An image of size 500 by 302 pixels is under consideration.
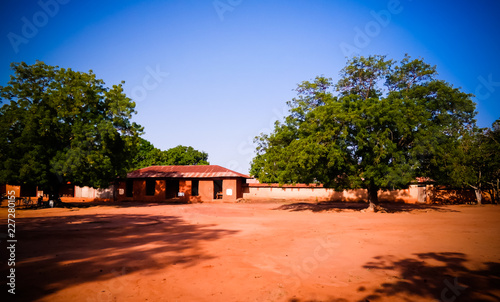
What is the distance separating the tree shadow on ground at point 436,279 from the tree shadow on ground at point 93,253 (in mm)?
4254

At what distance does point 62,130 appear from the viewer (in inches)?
837

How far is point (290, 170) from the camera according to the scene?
18047 mm

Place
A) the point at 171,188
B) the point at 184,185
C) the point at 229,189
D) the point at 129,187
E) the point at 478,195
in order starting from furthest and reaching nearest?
the point at 171,188 < the point at 129,187 < the point at 184,185 < the point at 229,189 < the point at 478,195

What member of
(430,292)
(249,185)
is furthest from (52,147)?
(430,292)

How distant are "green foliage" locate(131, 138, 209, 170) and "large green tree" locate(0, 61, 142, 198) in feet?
110

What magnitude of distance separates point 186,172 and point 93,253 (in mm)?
26888

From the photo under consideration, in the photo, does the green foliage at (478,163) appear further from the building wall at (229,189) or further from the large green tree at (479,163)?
the building wall at (229,189)

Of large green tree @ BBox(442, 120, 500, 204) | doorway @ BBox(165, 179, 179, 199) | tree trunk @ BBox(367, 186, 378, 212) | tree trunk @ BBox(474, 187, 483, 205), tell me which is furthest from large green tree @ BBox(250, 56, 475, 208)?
doorway @ BBox(165, 179, 179, 199)

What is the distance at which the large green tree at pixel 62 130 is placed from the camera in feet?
67.2

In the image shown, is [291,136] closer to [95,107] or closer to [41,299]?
[95,107]

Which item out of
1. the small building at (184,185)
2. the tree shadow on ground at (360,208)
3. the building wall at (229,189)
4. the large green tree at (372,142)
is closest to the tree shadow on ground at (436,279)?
the large green tree at (372,142)

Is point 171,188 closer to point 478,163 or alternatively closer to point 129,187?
point 129,187

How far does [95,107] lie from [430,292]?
26.1 m

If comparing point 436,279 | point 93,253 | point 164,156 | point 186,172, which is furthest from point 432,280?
point 164,156
